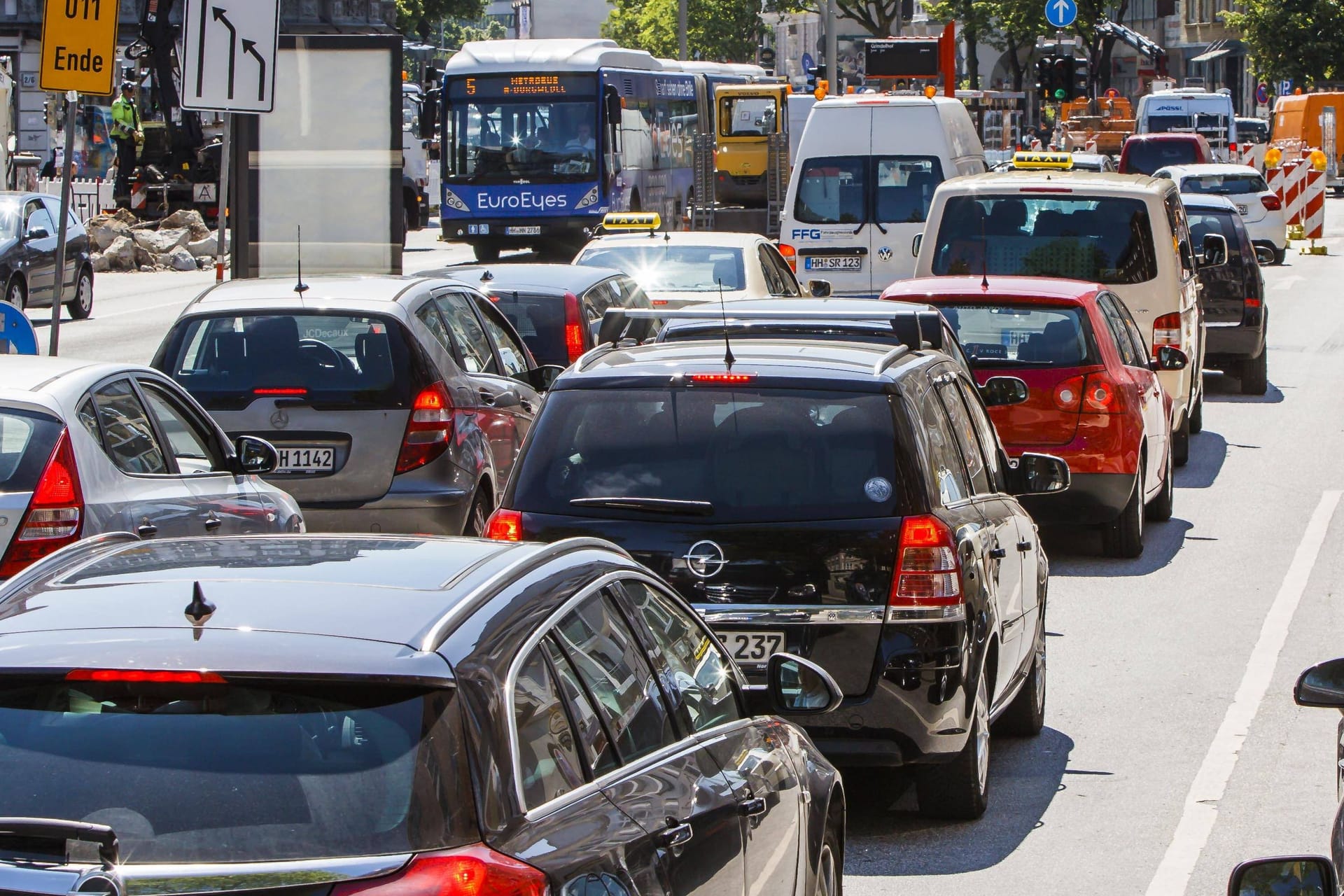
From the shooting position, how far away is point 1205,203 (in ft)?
73.6

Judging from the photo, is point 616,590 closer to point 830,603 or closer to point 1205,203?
point 830,603

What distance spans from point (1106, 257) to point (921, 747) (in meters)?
9.68

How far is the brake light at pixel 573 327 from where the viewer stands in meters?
14.2

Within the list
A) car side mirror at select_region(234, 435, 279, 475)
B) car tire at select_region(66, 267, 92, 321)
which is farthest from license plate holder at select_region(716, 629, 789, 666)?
car tire at select_region(66, 267, 92, 321)

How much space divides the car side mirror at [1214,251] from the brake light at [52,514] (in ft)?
41.7

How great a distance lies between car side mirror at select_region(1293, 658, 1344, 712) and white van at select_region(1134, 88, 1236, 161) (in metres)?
55.6

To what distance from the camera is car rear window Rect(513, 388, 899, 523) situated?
6660mm

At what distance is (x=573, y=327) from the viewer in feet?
46.9

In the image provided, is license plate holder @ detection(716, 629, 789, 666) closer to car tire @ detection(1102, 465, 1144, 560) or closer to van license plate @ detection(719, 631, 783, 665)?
van license plate @ detection(719, 631, 783, 665)

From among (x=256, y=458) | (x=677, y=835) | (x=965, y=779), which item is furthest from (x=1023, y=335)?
(x=677, y=835)

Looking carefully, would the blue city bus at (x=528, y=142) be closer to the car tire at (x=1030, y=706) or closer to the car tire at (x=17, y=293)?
the car tire at (x=17, y=293)

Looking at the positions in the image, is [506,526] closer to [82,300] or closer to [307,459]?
[307,459]

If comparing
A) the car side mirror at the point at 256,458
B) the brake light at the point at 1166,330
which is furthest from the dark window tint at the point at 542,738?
the brake light at the point at 1166,330

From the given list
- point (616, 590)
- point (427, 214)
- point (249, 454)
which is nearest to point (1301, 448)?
point (249, 454)
